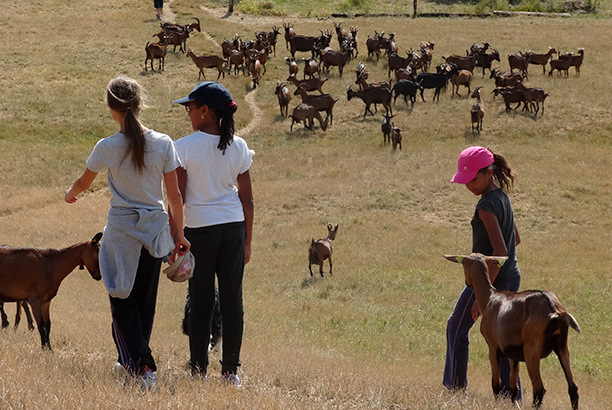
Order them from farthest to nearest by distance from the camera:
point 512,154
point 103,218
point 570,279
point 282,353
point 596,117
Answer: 1. point 596,117
2. point 512,154
3. point 103,218
4. point 570,279
5. point 282,353

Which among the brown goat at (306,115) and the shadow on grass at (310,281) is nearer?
the shadow on grass at (310,281)

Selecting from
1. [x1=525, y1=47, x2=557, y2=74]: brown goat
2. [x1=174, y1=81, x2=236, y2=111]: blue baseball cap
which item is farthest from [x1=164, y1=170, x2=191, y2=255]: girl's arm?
[x1=525, y1=47, x2=557, y2=74]: brown goat

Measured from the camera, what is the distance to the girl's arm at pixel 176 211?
5.04m

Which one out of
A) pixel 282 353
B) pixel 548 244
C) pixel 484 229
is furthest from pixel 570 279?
pixel 484 229

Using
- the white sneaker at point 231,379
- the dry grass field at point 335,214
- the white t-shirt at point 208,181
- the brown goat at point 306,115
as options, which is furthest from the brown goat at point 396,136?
the white sneaker at point 231,379

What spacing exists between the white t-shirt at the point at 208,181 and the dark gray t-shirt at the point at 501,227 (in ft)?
5.81

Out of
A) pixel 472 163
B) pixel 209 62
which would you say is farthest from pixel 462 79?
pixel 472 163

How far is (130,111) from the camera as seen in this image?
4938 mm

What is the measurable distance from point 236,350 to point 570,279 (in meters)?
11.0

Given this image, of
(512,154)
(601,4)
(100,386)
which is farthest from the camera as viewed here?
(601,4)

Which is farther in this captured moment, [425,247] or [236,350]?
[425,247]

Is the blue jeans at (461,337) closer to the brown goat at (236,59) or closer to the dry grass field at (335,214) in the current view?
the dry grass field at (335,214)

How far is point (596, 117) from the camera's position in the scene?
28438 mm

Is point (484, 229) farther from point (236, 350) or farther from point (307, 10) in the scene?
point (307, 10)
